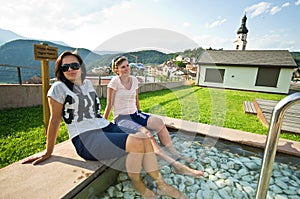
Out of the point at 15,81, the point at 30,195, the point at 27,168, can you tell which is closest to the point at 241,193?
the point at 30,195

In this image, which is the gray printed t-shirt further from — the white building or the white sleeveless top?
the white building

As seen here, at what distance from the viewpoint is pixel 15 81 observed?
12.5 feet

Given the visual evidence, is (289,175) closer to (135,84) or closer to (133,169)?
(133,169)

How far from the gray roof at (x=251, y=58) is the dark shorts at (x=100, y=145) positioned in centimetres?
1393

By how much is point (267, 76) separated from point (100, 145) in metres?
14.9

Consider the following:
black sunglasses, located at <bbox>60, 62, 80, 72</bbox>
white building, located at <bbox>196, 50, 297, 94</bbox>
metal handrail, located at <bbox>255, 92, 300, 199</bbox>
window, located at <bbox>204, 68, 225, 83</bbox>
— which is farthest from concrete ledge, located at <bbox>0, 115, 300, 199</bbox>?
window, located at <bbox>204, 68, 225, 83</bbox>

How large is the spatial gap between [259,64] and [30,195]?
14.8 meters

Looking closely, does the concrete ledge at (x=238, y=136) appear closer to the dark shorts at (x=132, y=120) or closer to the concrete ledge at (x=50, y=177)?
the dark shorts at (x=132, y=120)

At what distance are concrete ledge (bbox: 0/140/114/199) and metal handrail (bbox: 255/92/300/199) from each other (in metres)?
1.12

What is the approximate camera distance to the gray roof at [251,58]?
1200cm

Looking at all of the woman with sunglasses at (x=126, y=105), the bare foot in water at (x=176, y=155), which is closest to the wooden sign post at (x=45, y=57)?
the woman with sunglasses at (x=126, y=105)

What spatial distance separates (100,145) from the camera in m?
1.23

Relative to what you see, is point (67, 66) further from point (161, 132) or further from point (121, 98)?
point (161, 132)

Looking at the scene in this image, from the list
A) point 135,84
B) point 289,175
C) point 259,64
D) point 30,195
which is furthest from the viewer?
point 259,64
